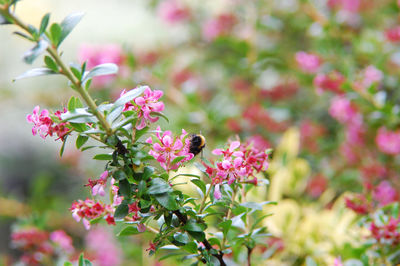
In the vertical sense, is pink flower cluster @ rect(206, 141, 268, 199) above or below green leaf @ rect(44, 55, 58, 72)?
below

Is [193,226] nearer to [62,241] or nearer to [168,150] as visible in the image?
[168,150]

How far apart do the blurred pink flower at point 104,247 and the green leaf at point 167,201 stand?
36.5 inches

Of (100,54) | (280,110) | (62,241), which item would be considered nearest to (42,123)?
(62,241)

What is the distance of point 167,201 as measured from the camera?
0.48 meters

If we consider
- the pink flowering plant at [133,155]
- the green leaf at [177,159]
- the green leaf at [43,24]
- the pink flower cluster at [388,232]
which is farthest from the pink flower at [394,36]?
the green leaf at [43,24]

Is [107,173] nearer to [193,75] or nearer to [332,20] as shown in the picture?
[332,20]

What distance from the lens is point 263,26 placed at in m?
1.54

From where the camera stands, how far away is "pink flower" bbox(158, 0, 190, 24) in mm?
1846

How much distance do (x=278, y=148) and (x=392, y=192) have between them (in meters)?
0.50

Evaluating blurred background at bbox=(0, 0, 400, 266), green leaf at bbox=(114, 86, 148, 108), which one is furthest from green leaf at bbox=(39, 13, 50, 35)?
blurred background at bbox=(0, 0, 400, 266)

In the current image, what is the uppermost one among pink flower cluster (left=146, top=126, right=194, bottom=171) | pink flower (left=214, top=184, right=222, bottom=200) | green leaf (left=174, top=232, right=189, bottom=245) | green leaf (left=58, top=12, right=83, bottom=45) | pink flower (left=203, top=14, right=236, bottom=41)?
pink flower (left=203, top=14, right=236, bottom=41)

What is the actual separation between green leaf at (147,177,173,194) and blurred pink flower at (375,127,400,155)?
0.84 m

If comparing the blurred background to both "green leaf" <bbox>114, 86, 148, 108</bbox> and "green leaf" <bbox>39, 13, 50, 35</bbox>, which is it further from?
"green leaf" <bbox>39, 13, 50, 35</bbox>

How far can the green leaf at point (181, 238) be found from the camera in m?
0.52
